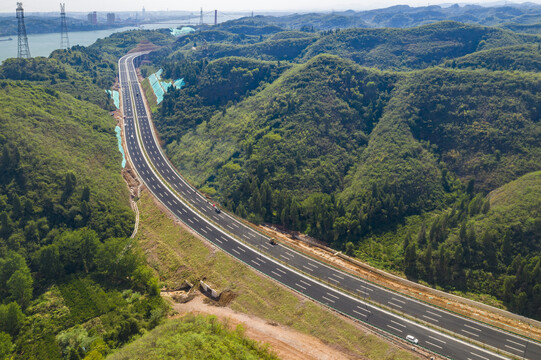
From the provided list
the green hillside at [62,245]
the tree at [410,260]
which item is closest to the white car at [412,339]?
the tree at [410,260]

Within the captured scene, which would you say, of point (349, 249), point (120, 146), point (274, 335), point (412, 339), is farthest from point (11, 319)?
point (120, 146)

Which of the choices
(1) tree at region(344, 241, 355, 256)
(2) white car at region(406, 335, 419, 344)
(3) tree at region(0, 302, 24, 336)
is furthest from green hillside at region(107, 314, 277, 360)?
(1) tree at region(344, 241, 355, 256)

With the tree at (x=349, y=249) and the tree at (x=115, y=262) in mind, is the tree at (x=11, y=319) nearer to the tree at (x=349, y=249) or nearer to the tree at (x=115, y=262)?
the tree at (x=115, y=262)

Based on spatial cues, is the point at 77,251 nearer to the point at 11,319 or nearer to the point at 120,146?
the point at 11,319

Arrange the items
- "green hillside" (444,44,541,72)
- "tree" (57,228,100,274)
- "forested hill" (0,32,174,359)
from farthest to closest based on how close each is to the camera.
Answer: "green hillside" (444,44,541,72), "tree" (57,228,100,274), "forested hill" (0,32,174,359)

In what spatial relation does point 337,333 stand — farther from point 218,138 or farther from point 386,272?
point 218,138

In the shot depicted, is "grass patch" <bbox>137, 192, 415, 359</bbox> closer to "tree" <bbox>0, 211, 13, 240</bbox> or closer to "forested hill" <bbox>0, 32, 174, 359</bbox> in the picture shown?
"forested hill" <bbox>0, 32, 174, 359</bbox>
